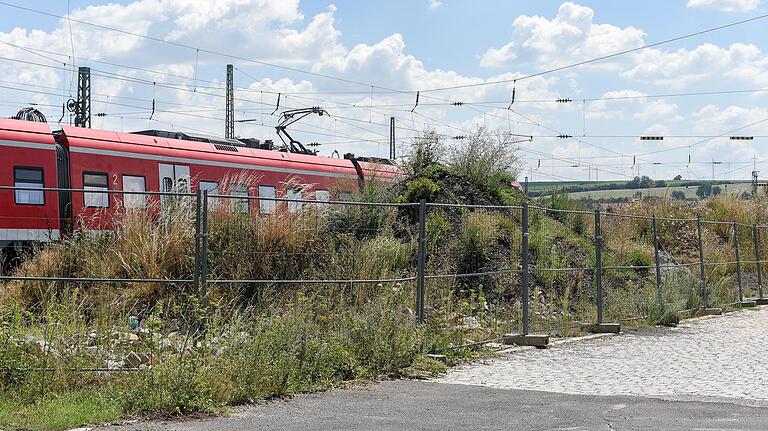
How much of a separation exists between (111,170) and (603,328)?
12.1 meters

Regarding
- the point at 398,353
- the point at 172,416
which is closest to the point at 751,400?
the point at 398,353

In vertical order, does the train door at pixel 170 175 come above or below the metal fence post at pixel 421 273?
above

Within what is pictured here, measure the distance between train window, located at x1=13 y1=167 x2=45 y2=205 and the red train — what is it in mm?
21

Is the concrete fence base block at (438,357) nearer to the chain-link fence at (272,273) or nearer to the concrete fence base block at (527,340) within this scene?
the chain-link fence at (272,273)

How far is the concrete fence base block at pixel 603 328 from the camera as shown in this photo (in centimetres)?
1540

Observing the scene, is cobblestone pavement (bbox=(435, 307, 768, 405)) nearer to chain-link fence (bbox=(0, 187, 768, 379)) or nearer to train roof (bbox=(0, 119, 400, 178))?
chain-link fence (bbox=(0, 187, 768, 379))

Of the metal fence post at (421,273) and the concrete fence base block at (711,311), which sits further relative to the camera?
the concrete fence base block at (711,311)

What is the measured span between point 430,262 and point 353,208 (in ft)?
5.93

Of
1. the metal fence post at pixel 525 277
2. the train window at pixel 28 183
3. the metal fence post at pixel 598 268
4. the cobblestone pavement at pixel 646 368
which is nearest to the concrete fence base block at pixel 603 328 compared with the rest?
the metal fence post at pixel 598 268

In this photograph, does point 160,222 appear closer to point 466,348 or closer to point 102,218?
point 102,218

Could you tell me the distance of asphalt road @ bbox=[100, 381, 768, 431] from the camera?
25.4ft

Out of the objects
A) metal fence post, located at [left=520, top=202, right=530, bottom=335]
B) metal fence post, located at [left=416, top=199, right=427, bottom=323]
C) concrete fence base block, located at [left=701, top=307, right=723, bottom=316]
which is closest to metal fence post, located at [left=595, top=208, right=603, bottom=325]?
metal fence post, located at [left=520, top=202, right=530, bottom=335]

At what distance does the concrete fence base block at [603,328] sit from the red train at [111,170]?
595 centimetres

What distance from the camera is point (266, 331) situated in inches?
371
